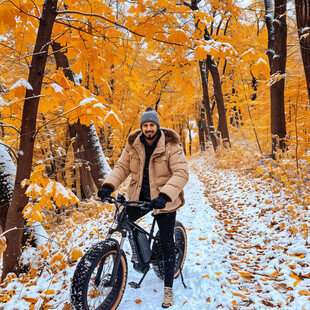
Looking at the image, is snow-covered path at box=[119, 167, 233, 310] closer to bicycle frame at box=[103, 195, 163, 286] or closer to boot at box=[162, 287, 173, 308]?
boot at box=[162, 287, 173, 308]

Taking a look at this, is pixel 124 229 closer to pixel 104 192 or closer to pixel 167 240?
pixel 104 192

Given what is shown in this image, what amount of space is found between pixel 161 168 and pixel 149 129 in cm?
52

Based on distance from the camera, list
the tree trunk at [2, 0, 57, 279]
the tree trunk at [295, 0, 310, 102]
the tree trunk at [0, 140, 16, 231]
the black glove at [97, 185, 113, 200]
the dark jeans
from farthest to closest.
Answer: the tree trunk at [295, 0, 310, 102] → the tree trunk at [0, 140, 16, 231] → the tree trunk at [2, 0, 57, 279] → the dark jeans → the black glove at [97, 185, 113, 200]

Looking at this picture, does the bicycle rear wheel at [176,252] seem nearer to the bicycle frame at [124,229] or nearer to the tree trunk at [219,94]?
the bicycle frame at [124,229]

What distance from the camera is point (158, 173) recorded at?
2801 millimetres

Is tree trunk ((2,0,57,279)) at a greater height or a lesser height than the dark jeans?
greater

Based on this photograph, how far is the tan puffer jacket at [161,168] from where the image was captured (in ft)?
8.77

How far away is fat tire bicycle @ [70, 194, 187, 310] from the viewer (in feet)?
6.83

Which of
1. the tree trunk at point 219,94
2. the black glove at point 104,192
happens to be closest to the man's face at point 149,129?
the black glove at point 104,192

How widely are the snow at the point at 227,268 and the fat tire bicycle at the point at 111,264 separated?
0.46 meters

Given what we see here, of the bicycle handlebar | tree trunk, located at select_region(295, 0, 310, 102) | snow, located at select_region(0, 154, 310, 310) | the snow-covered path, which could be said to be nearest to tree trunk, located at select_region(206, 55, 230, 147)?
tree trunk, located at select_region(295, 0, 310, 102)

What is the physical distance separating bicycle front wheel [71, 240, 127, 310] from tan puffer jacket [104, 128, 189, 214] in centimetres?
73

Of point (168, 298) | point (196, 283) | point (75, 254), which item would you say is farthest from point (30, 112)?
point (196, 283)

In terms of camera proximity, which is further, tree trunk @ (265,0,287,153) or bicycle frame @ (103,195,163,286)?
tree trunk @ (265,0,287,153)
